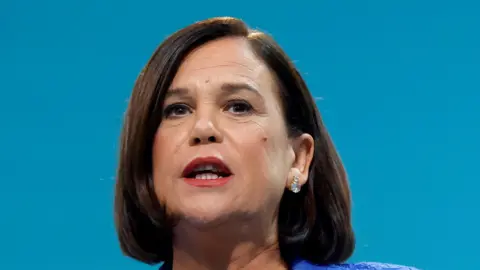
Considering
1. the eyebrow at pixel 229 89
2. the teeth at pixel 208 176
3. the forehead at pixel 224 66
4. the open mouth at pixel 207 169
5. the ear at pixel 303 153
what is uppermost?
the forehead at pixel 224 66

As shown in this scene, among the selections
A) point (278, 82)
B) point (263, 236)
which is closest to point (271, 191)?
point (263, 236)

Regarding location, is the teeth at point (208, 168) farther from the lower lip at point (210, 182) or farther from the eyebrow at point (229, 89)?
the eyebrow at point (229, 89)

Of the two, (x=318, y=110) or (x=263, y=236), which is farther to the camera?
(x=318, y=110)

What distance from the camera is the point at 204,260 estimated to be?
1168mm

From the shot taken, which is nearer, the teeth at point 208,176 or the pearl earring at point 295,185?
the teeth at point 208,176

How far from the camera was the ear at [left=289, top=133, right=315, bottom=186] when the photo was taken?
1.24 metres

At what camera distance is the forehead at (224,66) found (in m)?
1.16

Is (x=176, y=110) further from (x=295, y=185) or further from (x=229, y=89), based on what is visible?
(x=295, y=185)

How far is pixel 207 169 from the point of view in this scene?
109cm

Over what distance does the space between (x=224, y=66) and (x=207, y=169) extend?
18 centimetres

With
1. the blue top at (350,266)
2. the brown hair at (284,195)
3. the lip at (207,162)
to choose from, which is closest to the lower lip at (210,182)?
the lip at (207,162)

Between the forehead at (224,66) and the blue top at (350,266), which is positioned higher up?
the forehead at (224,66)

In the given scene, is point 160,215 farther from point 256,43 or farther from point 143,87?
point 256,43

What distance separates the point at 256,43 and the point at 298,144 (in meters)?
0.18
